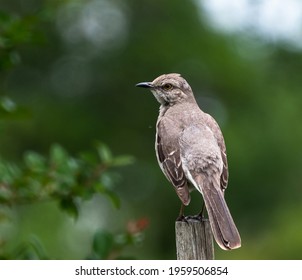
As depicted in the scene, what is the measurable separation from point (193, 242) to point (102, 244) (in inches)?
40.6

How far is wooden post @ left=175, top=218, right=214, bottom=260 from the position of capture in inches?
199

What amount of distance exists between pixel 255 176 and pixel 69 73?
5.91m

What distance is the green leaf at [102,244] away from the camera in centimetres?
594

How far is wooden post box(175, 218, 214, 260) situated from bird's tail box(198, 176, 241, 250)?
3.3 inches

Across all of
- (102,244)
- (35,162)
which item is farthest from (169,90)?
(102,244)

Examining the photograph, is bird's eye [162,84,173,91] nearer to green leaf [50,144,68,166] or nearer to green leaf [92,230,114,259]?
green leaf [50,144,68,166]

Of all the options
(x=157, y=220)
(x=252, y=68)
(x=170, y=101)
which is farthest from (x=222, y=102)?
(x=170, y=101)

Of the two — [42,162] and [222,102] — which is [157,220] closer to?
[222,102]

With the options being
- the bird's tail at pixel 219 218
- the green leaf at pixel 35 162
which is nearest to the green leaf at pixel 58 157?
the green leaf at pixel 35 162

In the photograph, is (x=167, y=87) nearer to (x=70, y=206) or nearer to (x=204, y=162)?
(x=204, y=162)

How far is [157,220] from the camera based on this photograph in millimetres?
21922

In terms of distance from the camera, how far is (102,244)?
5957 mm

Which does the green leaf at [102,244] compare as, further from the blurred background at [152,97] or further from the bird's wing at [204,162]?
the blurred background at [152,97]

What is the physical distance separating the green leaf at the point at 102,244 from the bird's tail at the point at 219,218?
0.72 m
